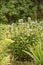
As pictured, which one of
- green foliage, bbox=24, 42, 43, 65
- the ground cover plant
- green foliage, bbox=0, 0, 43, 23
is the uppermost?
green foliage, bbox=24, 42, 43, 65

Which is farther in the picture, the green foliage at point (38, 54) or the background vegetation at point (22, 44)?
the green foliage at point (38, 54)

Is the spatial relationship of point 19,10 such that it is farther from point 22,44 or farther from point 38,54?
point 38,54

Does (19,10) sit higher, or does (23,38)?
(23,38)

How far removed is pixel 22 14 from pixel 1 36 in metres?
5.23

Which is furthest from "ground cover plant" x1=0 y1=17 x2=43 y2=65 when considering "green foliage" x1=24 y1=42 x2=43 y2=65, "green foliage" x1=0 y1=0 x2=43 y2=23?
"green foliage" x1=0 y1=0 x2=43 y2=23

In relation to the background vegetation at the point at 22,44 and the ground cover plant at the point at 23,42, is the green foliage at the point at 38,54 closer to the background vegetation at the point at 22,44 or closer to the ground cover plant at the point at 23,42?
the background vegetation at the point at 22,44

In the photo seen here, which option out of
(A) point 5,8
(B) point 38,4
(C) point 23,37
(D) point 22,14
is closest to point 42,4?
(B) point 38,4

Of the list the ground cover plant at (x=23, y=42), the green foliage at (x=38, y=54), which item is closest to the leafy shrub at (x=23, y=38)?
the ground cover plant at (x=23, y=42)

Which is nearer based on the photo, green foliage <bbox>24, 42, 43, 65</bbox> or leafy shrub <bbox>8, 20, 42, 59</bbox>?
green foliage <bbox>24, 42, 43, 65</bbox>

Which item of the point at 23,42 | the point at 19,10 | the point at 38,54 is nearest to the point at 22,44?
the point at 23,42

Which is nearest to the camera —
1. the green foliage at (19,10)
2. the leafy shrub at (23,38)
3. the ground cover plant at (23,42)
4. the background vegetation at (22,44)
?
the background vegetation at (22,44)

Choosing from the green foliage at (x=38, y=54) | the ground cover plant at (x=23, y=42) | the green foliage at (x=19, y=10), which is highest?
the green foliage at (x=38, y=54)

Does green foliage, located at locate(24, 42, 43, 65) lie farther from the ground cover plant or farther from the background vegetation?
the ground cover plant

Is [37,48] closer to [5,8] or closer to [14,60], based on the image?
[14,60]
